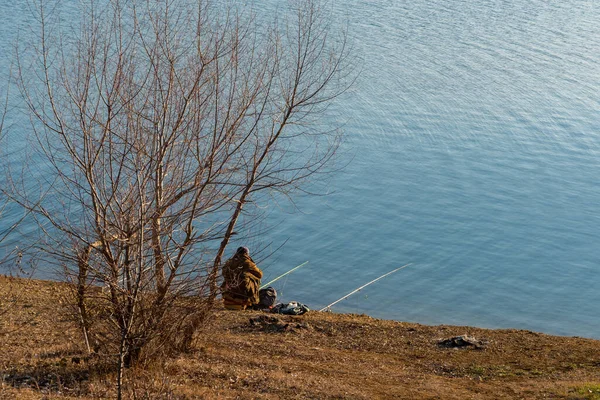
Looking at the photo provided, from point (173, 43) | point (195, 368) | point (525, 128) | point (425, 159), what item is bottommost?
point (195, 368)

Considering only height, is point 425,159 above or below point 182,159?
above

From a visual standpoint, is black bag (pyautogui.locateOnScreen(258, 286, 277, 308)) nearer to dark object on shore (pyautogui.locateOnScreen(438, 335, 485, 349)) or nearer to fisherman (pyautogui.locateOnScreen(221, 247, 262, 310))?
fisherman (pyautogui.locateOnScreen(221, 247, 262, 310))

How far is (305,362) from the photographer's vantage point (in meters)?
11.2

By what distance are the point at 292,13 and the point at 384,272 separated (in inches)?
537

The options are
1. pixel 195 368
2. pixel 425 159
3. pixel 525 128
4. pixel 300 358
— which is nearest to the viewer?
pixel 195 368

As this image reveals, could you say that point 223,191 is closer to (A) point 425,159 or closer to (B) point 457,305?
(B) point 457,305

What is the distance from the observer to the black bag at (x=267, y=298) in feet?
49.7

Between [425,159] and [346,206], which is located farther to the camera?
[425,159]

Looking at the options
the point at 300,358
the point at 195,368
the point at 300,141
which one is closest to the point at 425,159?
the point at 300,141

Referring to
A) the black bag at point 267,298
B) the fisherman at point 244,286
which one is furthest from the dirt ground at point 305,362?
the black bag at point 267,298

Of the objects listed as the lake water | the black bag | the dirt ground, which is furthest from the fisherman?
the lake water

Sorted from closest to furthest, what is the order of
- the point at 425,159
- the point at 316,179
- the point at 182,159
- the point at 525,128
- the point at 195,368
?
1. the point at 182,159
2. the point at 195,368
3. the point at 316,179
4. the point at 425,159
5. the point at 525,128

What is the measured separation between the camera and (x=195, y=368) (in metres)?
10.0

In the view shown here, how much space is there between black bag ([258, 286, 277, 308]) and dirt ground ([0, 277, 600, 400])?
858mm
